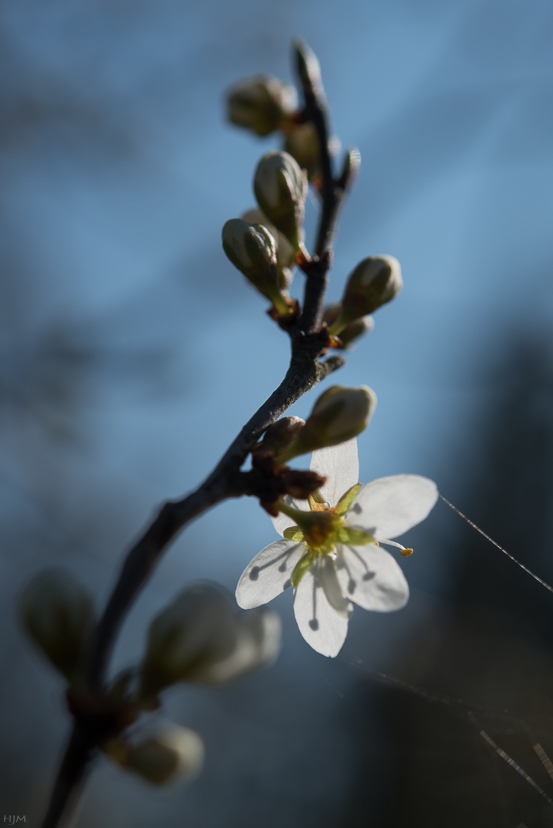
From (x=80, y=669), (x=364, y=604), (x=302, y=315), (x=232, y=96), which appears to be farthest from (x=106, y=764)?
(x=232, y=96)

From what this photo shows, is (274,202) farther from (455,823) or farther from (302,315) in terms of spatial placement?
(455,823)

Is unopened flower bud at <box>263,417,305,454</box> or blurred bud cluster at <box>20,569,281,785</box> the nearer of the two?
blurred bud cluster at <box>20,569,281,785</box>

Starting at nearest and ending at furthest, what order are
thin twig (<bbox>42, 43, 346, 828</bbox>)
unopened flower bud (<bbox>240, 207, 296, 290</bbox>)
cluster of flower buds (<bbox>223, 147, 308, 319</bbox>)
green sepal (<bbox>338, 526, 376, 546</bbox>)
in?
thin twig (<bbox>42, 43, 346, 828</bbox>) < green sepal (<bbox>338, 526, 376, 546</bbox>) < cluster of flower buds (<bbox>223, 147, 308, 319</bbox>) < unopened flower bud (<bbox>240, 207, 296, 290</bbox>)

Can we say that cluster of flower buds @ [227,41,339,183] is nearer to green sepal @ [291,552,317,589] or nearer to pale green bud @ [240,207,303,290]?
pale green bud @ [240,207,303,290]

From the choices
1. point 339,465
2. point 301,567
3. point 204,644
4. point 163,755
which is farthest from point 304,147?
point 163,755

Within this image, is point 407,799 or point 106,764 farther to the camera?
point 407,799

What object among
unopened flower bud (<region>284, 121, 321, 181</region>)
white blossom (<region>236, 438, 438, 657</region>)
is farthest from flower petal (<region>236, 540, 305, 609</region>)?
unopened flower bud (<region>284, 121, 321, 181</region>)
